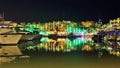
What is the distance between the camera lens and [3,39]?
4769 cm

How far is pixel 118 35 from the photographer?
2702 inches

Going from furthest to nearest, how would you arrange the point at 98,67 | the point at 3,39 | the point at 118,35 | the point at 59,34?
the point at 59,34, the point at 118,35, the point at 3,39, the point at 98,67

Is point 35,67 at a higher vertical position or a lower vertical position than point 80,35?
higher

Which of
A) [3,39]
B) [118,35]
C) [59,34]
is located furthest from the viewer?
[59,34]

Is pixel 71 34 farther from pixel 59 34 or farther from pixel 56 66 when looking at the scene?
pixel 56 66

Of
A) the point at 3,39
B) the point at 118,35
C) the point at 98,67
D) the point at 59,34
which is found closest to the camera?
the point at 98,67

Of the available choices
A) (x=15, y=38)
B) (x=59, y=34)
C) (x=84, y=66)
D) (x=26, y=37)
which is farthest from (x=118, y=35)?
(x=59, y=34)

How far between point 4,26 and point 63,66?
32.3 metres

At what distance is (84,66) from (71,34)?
406 ft

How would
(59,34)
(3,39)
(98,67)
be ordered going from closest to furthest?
(98,67) → (3,39) → (59,34)

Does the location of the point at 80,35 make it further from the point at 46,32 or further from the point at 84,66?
the point at 84,66

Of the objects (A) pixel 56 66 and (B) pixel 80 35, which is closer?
(A) pixel 56 66

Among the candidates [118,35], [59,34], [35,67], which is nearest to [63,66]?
[35,67]

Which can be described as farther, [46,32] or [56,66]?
[46,32]
